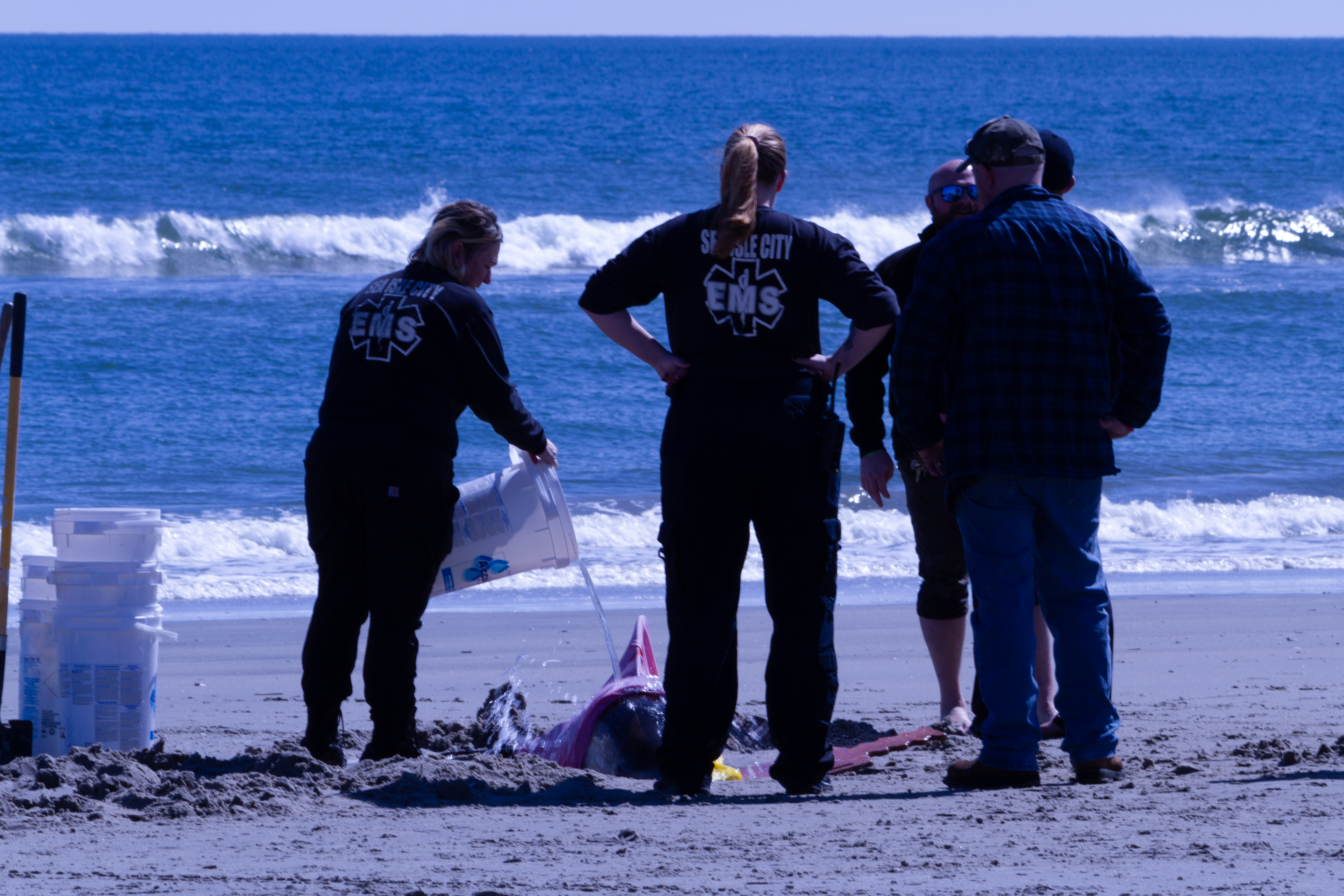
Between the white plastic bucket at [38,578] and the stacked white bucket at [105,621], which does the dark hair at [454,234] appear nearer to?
the stacked white bucket at [105,621]

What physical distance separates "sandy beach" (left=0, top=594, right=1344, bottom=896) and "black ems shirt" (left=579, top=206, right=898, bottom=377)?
1.09 meters

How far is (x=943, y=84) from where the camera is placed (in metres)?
69.1

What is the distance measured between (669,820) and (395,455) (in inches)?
45.9

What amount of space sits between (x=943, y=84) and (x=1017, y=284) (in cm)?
6909

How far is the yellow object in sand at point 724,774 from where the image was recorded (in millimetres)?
3836

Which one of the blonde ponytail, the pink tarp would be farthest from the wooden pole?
the blonde ponytail

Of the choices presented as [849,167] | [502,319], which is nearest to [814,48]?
[849,167]

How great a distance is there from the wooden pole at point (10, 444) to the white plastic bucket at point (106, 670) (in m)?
0.18

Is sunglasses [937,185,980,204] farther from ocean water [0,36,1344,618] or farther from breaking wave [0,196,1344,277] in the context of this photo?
breaking wave [0,196,1344,277]

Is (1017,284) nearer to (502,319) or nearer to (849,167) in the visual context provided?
(502,319)

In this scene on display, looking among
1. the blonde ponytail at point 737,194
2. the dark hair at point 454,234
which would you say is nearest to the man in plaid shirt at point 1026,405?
the blonde ponytail at point 737,194

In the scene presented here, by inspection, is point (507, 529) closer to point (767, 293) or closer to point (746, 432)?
Result: point (746, 432)

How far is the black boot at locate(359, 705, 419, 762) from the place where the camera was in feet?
12.5

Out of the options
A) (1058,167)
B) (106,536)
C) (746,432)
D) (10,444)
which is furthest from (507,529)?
(1058,167)
